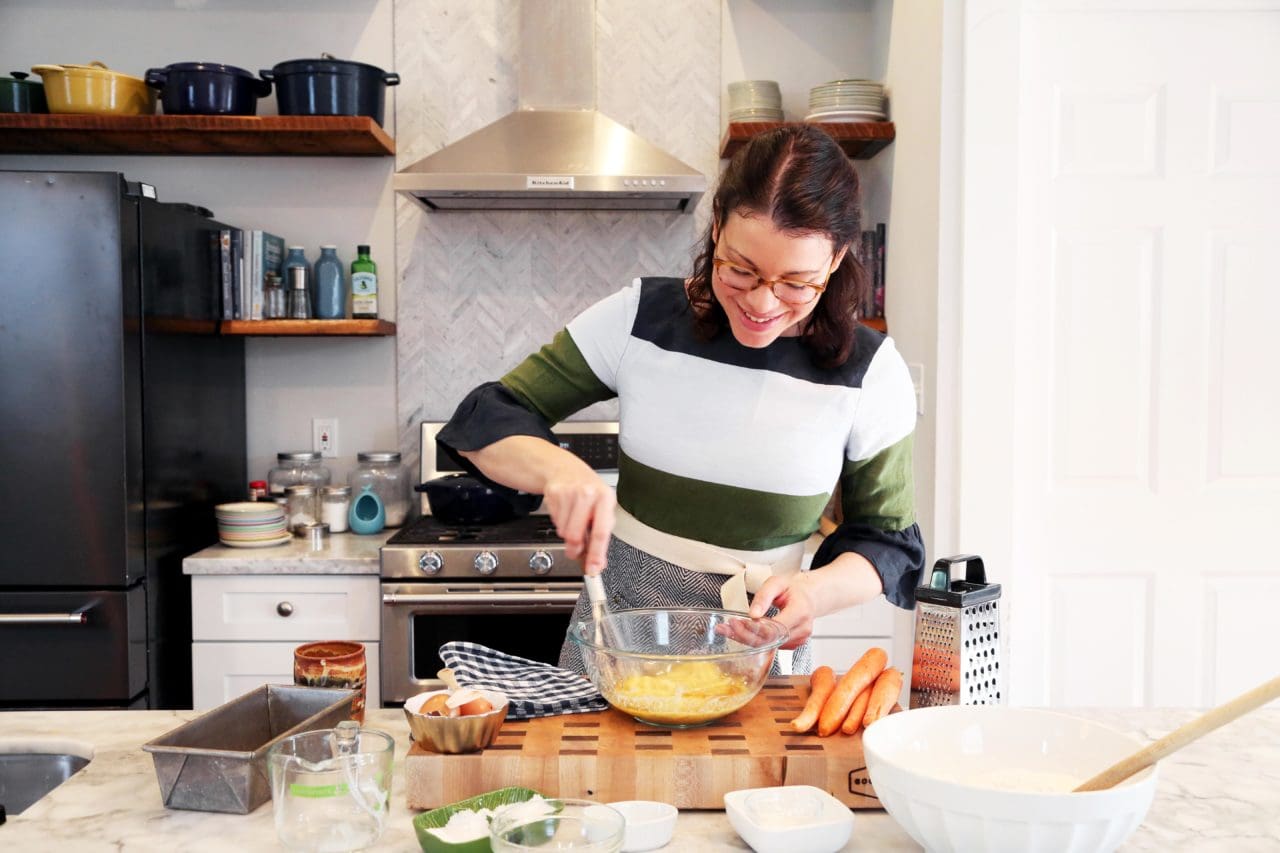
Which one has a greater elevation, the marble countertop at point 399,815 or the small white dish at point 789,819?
the small white dish at point 789,819

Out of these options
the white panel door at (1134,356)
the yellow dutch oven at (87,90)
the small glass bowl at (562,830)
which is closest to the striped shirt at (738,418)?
the small glass bowl at (562,830)

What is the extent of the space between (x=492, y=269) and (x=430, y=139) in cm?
44

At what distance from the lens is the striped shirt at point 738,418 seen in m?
1.64

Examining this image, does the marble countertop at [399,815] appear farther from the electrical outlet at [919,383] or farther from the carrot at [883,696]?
the electrical outlet at [919,383]

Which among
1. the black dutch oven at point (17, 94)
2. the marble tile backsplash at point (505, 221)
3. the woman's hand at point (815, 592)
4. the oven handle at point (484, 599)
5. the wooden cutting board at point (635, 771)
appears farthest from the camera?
the marble tile backsplash at point (505, 221)

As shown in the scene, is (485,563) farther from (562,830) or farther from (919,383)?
(562,830)

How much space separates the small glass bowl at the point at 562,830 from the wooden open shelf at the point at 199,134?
94.8 inches

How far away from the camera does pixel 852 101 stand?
10.4ft

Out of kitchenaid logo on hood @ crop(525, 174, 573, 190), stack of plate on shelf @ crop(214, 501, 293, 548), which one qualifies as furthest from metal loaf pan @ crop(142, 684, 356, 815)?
kitchenaid logo on hood @ crop(525, 174, 573, 190)

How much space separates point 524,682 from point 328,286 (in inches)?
85.1

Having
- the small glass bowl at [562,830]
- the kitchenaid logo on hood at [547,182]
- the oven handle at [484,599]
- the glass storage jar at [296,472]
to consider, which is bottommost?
the oven handle at [484,599]

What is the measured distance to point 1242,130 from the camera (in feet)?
9.05

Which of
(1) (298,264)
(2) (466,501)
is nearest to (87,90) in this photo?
(1) (298,264)

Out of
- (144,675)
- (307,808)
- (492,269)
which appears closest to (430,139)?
(492,269)
